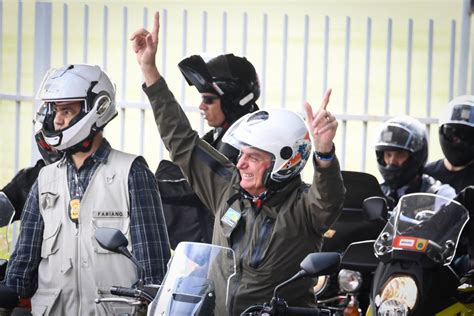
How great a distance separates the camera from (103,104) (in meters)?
8.93

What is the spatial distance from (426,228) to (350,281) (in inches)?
70.0

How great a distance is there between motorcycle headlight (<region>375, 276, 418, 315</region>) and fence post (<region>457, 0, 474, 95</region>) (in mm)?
6448

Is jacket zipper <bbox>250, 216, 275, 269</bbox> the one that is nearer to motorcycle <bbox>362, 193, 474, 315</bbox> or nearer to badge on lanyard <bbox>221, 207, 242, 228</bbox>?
badge on lanyard <bbox>221, 207, 242, 228</bbox>

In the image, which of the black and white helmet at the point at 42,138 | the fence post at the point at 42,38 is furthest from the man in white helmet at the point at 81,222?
the fence post at the point at 42,38

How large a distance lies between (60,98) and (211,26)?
11.3m

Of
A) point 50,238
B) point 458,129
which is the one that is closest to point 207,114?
point 50,238

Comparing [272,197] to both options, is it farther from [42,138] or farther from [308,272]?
[42,138]

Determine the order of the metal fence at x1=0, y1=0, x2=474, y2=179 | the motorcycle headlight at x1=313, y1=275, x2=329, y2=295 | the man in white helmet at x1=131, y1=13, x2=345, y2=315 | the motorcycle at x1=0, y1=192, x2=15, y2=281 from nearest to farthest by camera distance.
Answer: the man in white helmet at x1=131, y1=13, x2=345, y2=315
the motorcycle at x1=0, y1=192, x2=15, y2=281
the motorcycle headlight at x1=313, y1=275, x2=329, y2=295
the metal fence at x1=0, y1=0, x2=474, y2=179

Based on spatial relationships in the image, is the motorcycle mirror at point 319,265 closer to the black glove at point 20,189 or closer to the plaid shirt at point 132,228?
the plaid shirt at point 132,228

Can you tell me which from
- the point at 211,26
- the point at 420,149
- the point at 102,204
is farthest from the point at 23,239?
the point at 211,26

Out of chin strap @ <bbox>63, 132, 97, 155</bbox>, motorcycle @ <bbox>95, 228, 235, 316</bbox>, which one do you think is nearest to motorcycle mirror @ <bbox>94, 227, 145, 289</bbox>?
motorcycle @ <bbox>95, 228, 235, 316</bbox>

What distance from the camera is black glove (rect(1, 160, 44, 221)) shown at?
1012 cm

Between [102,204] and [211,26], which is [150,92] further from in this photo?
[211,26]

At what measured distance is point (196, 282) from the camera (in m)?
6.51
